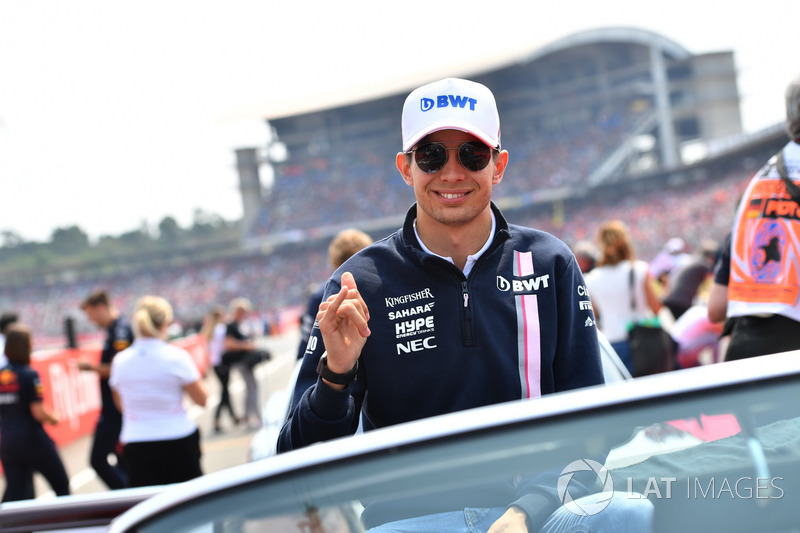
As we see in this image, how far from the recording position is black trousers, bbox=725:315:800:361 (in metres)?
2.64

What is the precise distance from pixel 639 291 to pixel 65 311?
59906 mm

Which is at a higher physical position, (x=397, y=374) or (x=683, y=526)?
(x=397, y=374)

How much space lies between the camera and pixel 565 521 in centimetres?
122

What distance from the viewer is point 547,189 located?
55219 mm

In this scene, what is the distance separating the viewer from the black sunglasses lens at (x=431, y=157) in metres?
2.01

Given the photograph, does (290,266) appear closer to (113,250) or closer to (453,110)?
(113,250)

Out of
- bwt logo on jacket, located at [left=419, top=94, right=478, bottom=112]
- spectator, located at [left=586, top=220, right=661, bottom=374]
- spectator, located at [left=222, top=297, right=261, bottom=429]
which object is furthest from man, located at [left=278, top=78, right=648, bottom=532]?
spectator, located at [left=222, top=297, right=261, bottom=429]

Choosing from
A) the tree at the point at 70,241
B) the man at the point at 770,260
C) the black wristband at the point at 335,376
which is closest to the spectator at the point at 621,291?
the man at the point at 770,260

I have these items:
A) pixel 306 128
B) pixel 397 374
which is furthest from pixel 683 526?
pixel 306 128

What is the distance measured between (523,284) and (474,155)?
0.38 meters

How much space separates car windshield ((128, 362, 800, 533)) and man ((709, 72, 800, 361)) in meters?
1.67

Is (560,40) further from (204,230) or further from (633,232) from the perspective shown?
(204,230)

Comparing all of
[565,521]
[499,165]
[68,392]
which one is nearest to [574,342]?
[499,165]

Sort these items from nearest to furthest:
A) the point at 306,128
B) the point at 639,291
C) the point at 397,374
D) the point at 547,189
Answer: the point at 397,374 < the point at 639,291 < the point at 547,189 < the point at 306,128
